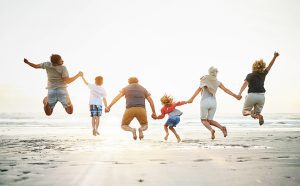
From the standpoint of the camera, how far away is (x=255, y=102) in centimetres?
1101

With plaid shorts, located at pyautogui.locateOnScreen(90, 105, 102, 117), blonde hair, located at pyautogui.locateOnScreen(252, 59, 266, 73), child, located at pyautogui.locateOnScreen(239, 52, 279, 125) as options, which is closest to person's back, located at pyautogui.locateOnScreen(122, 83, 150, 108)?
plaid shorts, located at pyautogui.locateOnScreen(90, 105, 102, 117)

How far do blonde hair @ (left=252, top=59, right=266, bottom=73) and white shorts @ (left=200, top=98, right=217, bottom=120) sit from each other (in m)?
1.52

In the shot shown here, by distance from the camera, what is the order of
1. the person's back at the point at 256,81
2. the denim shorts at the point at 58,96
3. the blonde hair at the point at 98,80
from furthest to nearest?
1. the blonde hair at the point at 98,80
2. the person's back at the point at 256,81
3. the denim shorts at the point at 58,96

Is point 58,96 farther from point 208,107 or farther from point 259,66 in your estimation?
point 259,66

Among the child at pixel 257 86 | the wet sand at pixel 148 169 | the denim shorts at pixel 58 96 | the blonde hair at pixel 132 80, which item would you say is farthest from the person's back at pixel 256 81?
the denim shorts at pixel 58 96

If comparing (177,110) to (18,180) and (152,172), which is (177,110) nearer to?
(152,172)

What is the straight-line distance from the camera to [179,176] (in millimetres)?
4906

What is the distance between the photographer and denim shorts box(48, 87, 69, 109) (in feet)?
34.1

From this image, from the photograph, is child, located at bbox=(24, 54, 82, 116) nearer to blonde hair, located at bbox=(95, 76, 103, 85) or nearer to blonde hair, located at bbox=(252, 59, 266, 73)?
blonde hair, located at bbox=(95, 76, 103, 85)

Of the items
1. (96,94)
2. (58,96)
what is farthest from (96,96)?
Result: (58,96)

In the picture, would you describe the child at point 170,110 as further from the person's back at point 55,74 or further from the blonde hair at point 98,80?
the person's back at point 55,74

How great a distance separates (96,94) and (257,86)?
546 cm

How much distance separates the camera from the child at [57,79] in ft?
33.8

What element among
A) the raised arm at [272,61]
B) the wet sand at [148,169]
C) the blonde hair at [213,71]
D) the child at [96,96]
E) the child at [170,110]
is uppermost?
the raised arm at [272,61]
